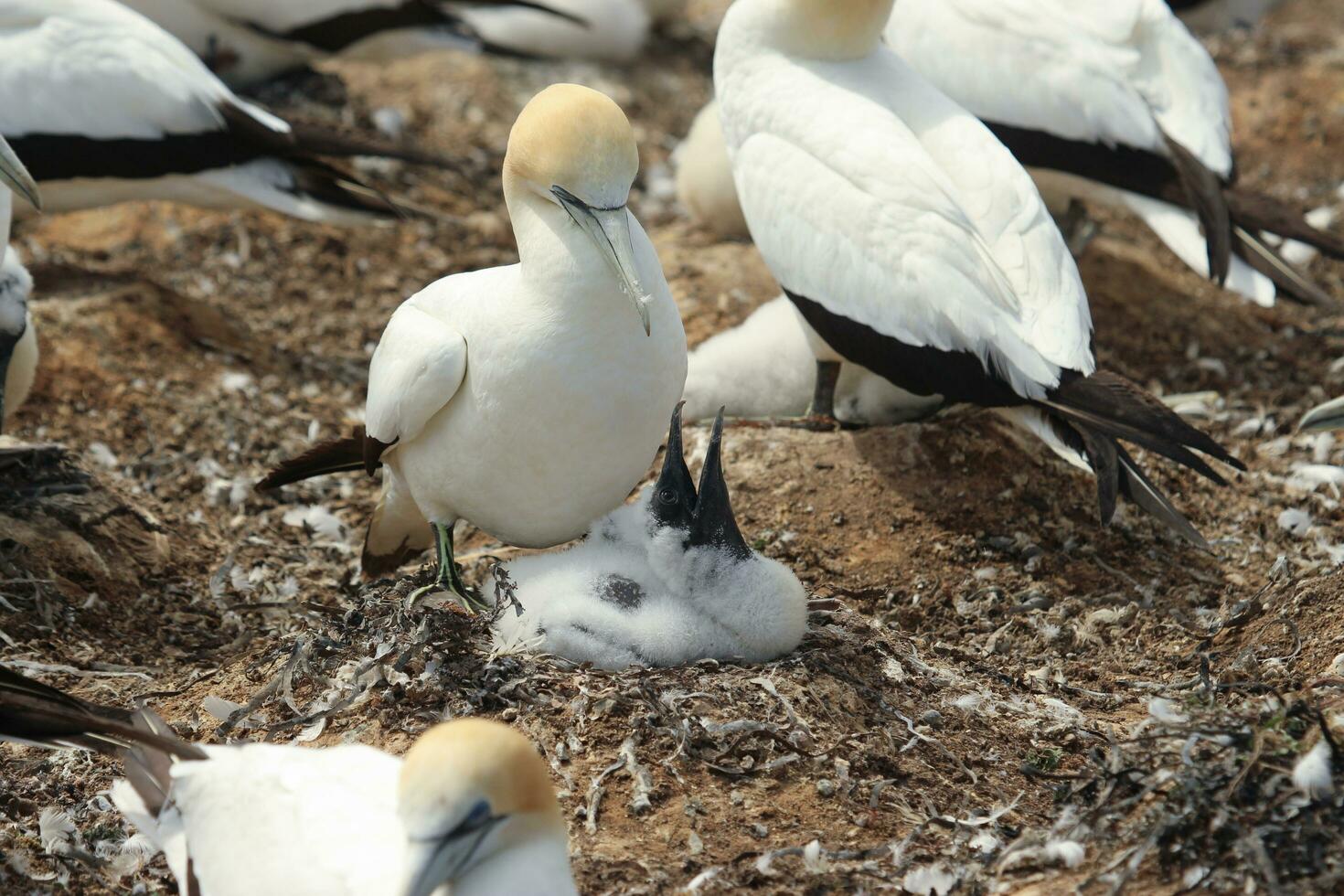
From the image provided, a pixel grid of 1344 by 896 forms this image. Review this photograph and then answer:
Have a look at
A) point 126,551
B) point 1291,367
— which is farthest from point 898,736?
point 1291,367

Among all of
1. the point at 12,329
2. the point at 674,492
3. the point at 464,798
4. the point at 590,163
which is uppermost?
the point at 590,163

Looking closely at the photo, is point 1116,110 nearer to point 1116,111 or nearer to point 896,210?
point 1116,111

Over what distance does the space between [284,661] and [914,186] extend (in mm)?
2202

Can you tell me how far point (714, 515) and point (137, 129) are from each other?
332 cm

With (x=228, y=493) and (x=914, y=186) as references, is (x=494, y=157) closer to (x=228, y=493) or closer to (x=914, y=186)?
(x=228, y=493)

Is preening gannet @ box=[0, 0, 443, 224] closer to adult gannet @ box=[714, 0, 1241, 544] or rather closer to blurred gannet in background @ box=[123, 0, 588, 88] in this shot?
blurred gannet in background @ box=[123, 0, 588, 88]

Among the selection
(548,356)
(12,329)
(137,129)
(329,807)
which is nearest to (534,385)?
(548,356)

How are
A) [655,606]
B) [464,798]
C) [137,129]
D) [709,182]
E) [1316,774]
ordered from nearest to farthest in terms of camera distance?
1. [464,798]
2. [1316,774]
3. [655,606]
4. [137,129]
5. [709,182]

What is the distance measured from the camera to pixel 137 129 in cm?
615

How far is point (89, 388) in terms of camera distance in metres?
5.90

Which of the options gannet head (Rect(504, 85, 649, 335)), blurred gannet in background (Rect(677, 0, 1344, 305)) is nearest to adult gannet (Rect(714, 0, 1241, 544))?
blurred gannet in background (Rect(677, 0, 1344, 305))

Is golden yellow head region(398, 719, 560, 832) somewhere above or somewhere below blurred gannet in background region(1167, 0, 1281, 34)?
above

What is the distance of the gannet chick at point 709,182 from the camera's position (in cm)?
670

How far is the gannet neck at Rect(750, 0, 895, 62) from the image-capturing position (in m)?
5.10
